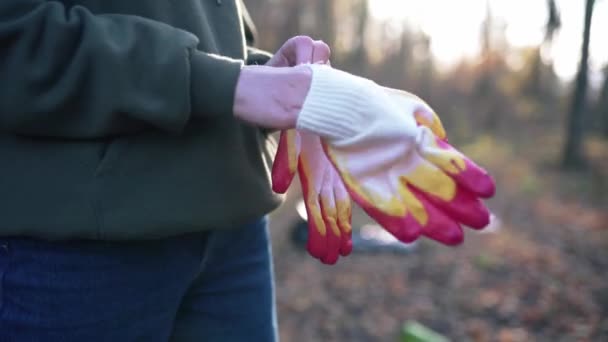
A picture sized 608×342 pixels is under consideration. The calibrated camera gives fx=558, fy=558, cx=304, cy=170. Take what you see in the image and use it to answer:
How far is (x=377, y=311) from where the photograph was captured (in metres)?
3.52

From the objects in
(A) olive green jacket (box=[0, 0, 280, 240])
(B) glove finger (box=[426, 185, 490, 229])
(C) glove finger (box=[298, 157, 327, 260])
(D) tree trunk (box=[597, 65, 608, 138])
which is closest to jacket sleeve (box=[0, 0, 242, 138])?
(A) olive green jacket (box=[0, 0, 280, 240])

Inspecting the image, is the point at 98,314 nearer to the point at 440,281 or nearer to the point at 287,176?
the point at 287,176

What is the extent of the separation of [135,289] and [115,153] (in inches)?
9.3

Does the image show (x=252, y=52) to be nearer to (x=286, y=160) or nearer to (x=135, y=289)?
(x=286, y=160)

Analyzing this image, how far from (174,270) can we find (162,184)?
0.18 m

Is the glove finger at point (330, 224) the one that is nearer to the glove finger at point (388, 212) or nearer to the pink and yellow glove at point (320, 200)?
the pink and yellow glove at point (320, 200)

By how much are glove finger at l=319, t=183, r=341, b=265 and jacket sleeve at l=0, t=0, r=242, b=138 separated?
0.24 metres

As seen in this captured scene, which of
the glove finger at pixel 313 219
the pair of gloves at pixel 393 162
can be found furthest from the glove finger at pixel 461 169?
the glove finger at pixel 313 219

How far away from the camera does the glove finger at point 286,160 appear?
94 cm

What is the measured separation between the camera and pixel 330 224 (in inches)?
37.2

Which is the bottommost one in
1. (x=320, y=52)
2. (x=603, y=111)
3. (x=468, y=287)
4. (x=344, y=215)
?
(x=603, y=111)

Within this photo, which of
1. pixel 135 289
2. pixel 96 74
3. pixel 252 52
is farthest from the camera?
pixel 252 52

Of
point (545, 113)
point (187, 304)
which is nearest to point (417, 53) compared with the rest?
point (545, 113)

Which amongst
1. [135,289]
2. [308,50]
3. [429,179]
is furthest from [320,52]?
[135,289]
